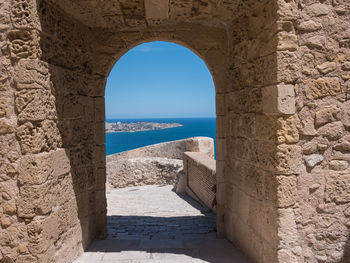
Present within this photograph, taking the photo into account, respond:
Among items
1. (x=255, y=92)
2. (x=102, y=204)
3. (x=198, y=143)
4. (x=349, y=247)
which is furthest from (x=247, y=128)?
(x=198, y=143)

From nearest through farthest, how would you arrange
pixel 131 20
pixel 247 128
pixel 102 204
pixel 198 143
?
pixel 247 128
pixel 131 20
pixel 102 204
pixel 198 143

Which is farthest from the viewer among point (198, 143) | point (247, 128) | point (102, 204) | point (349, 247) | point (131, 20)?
point (198, 143)

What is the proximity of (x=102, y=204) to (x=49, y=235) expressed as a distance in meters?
1.36

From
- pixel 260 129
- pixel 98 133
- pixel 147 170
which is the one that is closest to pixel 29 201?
pixel 98 133

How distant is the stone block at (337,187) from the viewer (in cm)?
263

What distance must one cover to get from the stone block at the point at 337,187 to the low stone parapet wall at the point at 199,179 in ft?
8.47

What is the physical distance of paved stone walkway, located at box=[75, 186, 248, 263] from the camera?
334 cm

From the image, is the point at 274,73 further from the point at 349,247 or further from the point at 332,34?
the point at 349,247

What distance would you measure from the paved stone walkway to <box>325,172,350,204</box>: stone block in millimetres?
1329

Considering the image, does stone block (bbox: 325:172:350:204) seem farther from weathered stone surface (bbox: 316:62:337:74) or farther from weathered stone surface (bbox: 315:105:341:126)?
weathered stone surface (bbox: 316:62:337:74)

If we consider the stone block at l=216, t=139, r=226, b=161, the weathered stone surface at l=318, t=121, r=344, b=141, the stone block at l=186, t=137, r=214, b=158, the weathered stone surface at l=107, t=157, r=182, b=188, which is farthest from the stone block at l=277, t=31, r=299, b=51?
the weathered stone surface at l=107, t=157, r=182, b=188

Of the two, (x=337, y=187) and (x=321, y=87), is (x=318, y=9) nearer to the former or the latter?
(x=321, y=87)

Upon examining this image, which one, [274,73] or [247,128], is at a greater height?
[274,73]

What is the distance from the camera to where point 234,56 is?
3.67 metres
